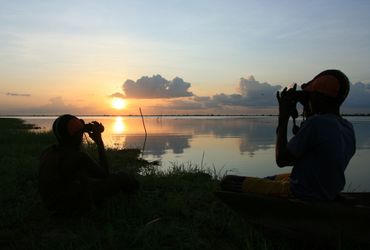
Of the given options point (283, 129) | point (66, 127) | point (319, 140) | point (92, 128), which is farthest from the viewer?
point (92, 128)

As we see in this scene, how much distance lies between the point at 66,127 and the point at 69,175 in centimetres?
62

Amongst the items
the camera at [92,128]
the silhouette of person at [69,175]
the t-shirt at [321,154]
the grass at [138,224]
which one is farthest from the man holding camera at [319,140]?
the camera at [92,128]

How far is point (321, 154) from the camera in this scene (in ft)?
12.6

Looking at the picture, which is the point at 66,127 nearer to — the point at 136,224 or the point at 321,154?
the point at 136,224

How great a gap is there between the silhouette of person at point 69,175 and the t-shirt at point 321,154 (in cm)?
264

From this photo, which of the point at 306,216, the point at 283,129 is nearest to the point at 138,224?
the point at 306,216

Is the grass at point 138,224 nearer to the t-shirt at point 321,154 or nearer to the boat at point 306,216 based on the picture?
the boat at point 306,216

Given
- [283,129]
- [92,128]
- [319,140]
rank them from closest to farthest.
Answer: [319,140] < [283,129] < [92,128]

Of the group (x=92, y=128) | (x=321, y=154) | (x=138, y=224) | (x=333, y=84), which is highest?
(x=333, y=84)

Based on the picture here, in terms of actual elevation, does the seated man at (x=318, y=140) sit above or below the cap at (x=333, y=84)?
below

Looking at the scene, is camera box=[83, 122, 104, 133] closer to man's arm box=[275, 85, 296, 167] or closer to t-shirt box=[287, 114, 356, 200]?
man's arm box=[275, 85, 296, 167]

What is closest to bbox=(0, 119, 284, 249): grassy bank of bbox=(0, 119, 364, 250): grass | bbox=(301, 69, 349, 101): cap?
bbox=(0, 119, 364, 250): grass

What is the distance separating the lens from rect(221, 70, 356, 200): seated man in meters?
3.80

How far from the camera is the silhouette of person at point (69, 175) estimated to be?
5.14 m
